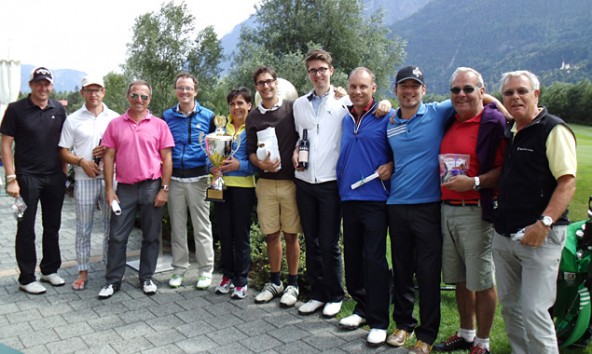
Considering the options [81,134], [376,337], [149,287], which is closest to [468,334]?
[376,337]

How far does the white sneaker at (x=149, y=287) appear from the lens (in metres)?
5.62

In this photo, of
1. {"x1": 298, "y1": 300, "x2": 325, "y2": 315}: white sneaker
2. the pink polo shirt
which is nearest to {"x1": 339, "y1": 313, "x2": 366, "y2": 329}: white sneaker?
{"x1": 298, "y1": 300, "x2": 325, "y2": 315}: white sneaker

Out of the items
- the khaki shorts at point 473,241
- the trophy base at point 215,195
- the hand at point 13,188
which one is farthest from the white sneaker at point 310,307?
the hand at point 13,188

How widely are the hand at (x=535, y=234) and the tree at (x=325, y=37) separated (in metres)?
13.3

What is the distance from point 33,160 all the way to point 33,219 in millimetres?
682

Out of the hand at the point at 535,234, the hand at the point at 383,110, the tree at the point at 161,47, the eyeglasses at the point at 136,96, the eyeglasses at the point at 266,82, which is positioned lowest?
the hand at the point at 535,234

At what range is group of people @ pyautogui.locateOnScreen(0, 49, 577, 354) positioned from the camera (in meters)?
3.40

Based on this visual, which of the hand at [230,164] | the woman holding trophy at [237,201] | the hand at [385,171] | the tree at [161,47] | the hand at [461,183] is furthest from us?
the tree at [161,47]

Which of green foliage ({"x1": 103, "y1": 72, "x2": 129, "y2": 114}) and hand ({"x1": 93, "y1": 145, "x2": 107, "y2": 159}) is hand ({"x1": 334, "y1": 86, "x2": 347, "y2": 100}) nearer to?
hand ({"x1": 93, "y1": 145, "x2": 107, "y2": 159})

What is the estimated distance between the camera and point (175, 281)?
5.87 meters

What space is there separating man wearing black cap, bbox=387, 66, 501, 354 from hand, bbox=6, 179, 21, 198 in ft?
13.2

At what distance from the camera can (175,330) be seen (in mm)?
4688

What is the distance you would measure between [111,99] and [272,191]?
1417 cm

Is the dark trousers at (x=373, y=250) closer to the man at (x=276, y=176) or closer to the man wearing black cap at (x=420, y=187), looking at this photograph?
the man wearing black cap at (x=420, y=187)
